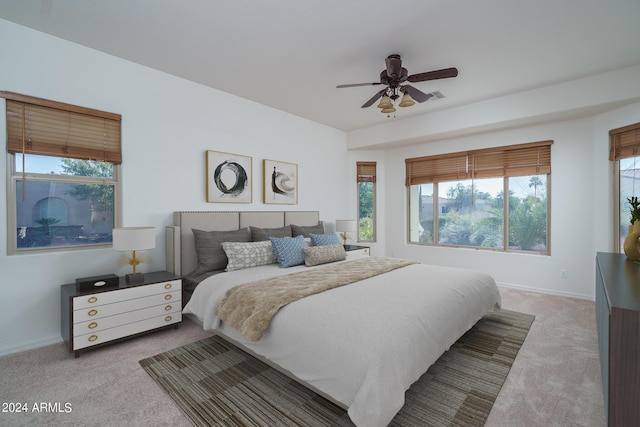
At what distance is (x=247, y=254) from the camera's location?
3.40 m

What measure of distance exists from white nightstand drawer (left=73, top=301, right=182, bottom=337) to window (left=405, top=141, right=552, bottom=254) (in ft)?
14.5

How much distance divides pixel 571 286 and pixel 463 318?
2955mm

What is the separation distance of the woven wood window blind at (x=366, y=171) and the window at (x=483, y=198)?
2.28 ft

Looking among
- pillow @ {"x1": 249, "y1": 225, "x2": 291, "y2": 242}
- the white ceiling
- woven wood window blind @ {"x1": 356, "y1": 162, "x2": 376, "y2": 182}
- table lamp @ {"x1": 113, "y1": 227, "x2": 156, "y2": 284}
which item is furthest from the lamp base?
woven wood window blind @ {"x1": 356, "y1": 162, "x2": 376, "y2": 182}

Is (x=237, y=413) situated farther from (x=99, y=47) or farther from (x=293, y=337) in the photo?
(x=99, y=47)

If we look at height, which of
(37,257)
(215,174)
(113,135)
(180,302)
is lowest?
(180,302)

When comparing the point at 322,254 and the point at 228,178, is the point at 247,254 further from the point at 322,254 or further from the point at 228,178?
the point at 228,178

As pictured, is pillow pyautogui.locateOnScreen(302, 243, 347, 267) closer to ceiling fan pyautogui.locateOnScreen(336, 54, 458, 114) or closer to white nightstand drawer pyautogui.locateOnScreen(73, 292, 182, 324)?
white nightstand drawer pyautogui.locateOnScreen(73, 292, 182, 324)

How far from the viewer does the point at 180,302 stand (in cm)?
311

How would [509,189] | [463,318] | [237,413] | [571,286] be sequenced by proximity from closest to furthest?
1. [237,413]
2. [463,318]
3. [571,286]
4. [509,189]

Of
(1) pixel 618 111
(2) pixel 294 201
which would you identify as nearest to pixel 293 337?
(2) pixel 294 201

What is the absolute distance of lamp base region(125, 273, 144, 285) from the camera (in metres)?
2.87

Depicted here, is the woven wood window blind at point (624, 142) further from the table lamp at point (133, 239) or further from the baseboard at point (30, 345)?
the baseboard at point (30, 345)

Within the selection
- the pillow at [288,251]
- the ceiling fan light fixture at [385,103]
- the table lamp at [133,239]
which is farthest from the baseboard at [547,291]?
the table lamp at [133,239]
